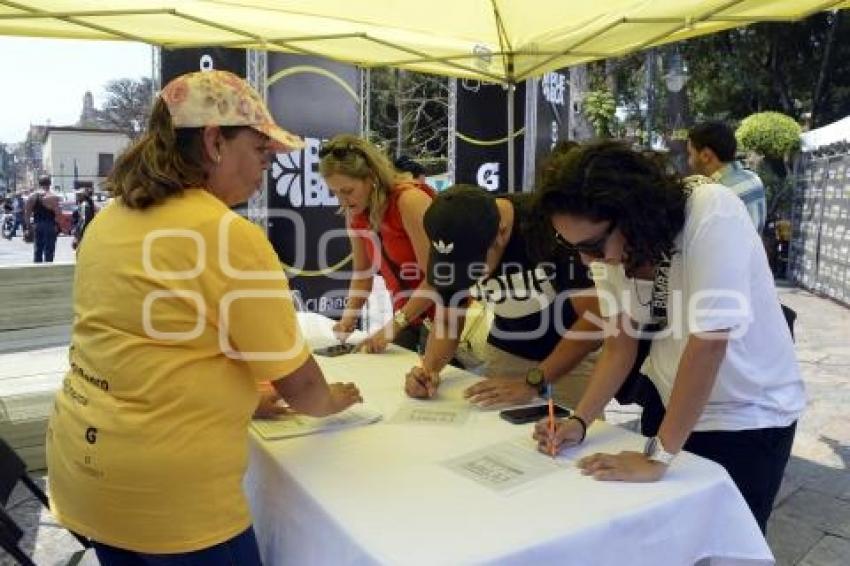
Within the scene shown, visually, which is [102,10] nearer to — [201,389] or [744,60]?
[201,389]

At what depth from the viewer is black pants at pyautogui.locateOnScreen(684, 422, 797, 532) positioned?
152 cm

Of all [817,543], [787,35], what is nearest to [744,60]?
[787,35]

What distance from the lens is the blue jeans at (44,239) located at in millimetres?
10984

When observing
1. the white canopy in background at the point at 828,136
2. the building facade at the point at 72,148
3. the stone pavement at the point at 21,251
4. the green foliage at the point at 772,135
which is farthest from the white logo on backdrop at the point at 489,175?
the building facade at the point at 72,148

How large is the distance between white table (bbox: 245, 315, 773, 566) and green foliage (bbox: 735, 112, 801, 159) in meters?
9.92

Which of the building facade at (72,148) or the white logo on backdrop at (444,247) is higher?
the building facade at (72,148)

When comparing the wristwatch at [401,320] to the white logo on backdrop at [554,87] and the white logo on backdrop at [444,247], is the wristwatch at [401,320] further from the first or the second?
the white logo on backdrop at [554,87]

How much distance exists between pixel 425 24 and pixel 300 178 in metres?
1.73

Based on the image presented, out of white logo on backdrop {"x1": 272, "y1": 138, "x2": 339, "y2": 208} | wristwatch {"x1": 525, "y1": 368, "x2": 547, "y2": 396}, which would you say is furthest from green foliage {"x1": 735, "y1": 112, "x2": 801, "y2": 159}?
wristwatch {"x1": 525, "y1": 368, "x2": 547, "y2": 396}

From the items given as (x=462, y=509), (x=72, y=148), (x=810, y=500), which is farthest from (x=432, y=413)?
(x=72, y=148)

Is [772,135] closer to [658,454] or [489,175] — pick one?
[489,175]

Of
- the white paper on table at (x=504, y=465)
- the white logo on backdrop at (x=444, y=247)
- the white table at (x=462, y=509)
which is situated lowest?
the white table at (x=462, y=509)

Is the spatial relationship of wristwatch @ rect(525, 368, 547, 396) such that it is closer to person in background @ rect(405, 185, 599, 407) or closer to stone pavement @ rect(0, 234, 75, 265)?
person in background @ rect(405, 185, 599, 407)

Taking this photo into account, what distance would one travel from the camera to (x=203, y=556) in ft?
A: 3.85
